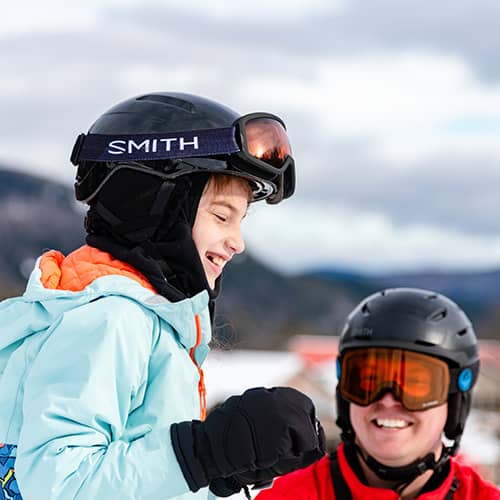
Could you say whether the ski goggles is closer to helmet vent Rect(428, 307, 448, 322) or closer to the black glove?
the black glove

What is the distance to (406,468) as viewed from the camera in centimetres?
366

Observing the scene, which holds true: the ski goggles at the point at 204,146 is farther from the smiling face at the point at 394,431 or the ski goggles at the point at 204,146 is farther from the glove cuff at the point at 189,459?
the smiling face at the point at 394,431

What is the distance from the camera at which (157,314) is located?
7.36ft

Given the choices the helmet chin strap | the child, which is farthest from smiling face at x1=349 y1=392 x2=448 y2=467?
the child

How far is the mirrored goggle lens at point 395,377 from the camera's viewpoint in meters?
3.81

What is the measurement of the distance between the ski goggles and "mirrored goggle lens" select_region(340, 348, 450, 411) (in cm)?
148

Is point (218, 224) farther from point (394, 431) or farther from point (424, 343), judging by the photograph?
point (424, 343)

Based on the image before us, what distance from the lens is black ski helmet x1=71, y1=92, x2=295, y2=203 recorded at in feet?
8.07

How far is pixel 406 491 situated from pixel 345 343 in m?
0.71

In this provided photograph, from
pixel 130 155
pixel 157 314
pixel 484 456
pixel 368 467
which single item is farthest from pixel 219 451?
pixel 484 456

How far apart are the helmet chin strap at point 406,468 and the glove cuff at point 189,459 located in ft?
5.93

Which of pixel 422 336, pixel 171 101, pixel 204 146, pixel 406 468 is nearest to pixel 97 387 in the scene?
pixel 204 146

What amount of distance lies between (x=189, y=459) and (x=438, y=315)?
7.75 ft

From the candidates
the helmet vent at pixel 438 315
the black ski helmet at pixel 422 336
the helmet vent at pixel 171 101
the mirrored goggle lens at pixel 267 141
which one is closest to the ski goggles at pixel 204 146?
the mirrored goggle lens at pixel 267 141
